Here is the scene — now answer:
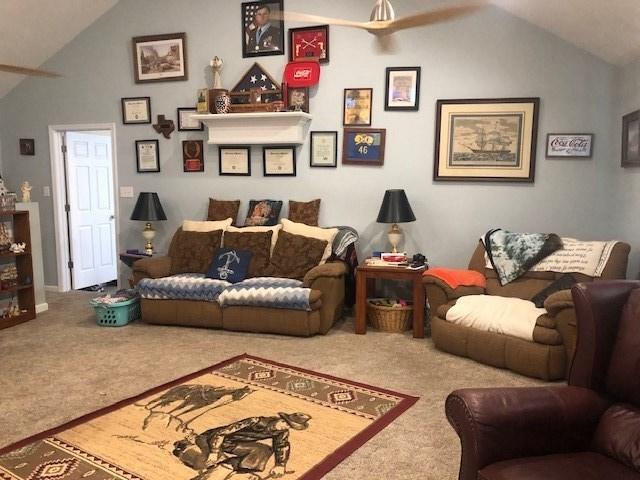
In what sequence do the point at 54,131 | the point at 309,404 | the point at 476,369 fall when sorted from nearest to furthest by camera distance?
the point at 309,404 → the point at 476,369 → the point at 54,131

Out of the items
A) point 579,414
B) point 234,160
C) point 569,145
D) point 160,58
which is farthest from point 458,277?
point 160,58

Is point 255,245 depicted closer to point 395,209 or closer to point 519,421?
point 395,209

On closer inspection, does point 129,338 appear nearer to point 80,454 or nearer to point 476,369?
point 80,454

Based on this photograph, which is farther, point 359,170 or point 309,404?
point 359,170

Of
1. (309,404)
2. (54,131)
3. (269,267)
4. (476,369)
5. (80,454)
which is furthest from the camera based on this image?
(54,131)

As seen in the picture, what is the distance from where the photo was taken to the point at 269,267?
4.78 meters

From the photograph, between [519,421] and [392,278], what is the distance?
2.62m

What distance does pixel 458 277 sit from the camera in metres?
4.13

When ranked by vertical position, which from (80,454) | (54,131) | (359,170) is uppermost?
(54,131)

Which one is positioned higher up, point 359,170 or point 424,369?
point 359,170

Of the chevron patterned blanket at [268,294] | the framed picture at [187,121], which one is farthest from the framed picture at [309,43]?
the chevron patterned blanket at [268,294]

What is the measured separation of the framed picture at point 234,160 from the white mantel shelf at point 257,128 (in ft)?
0.58

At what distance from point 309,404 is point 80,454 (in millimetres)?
1248

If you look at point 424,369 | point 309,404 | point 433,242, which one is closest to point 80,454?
point 309,404
